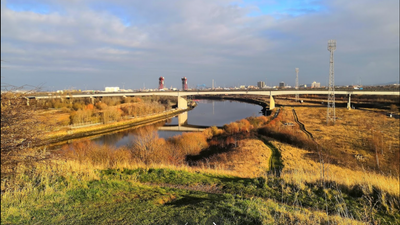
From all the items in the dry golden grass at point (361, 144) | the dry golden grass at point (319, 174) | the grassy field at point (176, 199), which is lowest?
the dry golden grass at point (361, 144)

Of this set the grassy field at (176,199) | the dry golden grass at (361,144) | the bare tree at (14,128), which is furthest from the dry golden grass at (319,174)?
the bare tree at (14,128)

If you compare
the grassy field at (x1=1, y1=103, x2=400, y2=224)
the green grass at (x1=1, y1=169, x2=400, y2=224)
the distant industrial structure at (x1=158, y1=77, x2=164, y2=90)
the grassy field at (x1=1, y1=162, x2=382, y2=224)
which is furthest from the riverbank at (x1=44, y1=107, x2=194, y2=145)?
the distant industrial structure at (x1=158, y1=77, x2=164, y2=90)

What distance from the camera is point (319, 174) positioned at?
8.90 meters

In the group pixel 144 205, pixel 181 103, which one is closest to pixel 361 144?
pixel 144 205

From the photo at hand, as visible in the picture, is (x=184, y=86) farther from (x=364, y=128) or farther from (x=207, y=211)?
(x=207, y=211)

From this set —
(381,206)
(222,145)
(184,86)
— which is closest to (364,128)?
(222,145)

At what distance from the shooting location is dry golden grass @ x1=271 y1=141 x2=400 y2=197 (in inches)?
247

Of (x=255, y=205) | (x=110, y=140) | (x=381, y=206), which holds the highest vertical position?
(x=255, y=205)

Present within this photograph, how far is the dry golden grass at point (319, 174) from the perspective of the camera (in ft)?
20.6

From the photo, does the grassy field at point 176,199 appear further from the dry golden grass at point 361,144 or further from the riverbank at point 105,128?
the riverbank at point 105,128

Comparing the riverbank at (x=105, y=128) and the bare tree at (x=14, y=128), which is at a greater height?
the bare tree at (x=14, y=128)

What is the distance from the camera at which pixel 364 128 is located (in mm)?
30266

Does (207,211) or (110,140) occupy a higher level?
(207,211)

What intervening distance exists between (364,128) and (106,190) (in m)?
35.3
